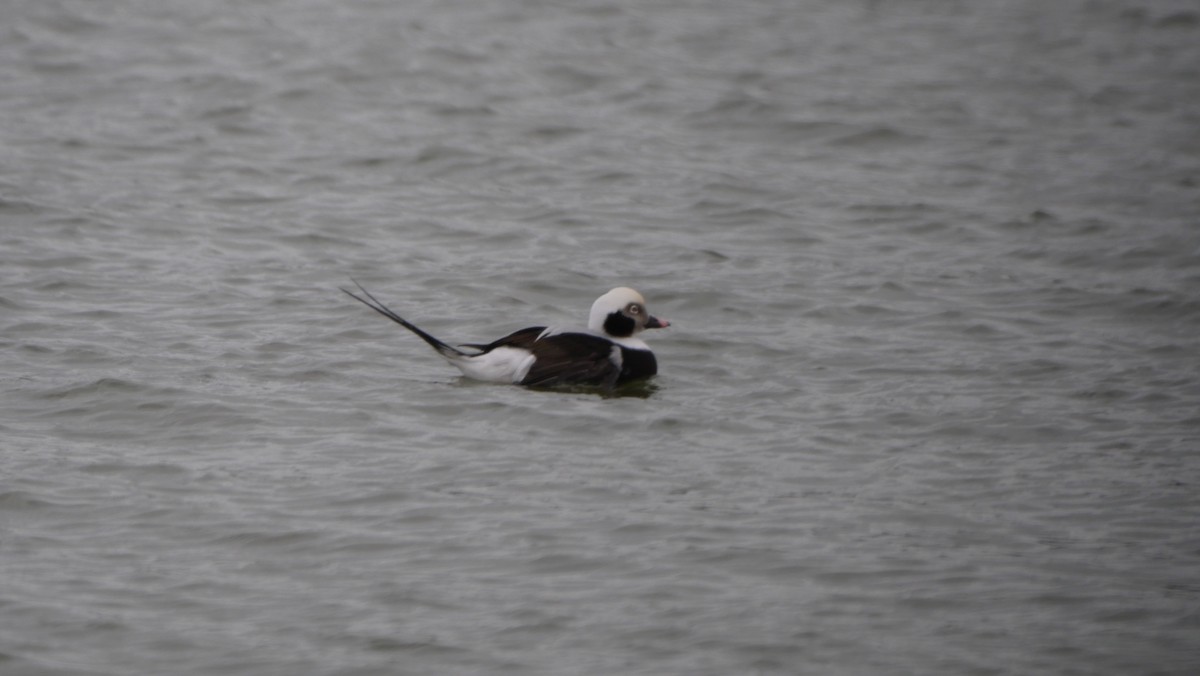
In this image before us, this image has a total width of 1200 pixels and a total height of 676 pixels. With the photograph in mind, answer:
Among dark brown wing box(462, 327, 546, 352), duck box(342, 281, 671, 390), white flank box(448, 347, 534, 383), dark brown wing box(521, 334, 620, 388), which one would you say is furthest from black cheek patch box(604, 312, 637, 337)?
white flank box(448, 347, 534, 383)

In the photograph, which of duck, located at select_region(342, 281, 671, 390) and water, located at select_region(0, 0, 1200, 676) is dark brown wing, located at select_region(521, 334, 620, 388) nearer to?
duck, located at select_region(342, 281, 671, 390)

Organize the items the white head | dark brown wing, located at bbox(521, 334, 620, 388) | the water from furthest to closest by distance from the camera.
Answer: the white head < dark brown wing, located at bbox(521, 334, 620, 388) < the water

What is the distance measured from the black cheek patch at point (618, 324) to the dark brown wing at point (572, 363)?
0.19 metres

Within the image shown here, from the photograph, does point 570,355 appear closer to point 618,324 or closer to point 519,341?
point 519,341

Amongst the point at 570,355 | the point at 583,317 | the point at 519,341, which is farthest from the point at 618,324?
the point at 583,317

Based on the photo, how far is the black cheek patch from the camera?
28.0 ft

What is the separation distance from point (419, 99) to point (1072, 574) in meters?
9.28

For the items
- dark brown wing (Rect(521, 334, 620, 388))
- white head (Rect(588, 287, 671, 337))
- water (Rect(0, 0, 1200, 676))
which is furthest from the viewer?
white head (Rect(588, 287, 671, 337))

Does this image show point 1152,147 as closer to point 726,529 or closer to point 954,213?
point 954,213

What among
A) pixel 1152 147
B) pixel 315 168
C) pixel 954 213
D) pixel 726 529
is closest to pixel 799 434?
pixel 726 529

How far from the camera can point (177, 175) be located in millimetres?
12125

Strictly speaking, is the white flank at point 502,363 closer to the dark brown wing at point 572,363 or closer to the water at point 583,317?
the dark brown wing at point 572,363

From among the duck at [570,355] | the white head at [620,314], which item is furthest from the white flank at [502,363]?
the white head at [620,314]

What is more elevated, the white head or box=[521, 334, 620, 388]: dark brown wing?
the white head
